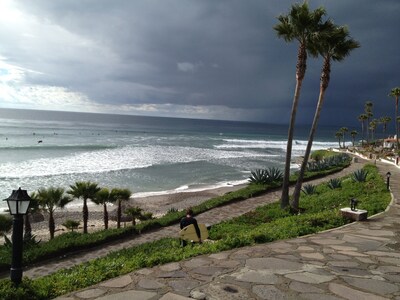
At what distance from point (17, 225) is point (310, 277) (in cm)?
394

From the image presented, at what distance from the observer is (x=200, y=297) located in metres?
3.94

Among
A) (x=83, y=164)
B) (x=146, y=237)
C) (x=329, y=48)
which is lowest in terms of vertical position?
(x=83, y=164)

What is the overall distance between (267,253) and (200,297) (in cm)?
205

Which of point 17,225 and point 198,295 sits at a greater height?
point 17,225

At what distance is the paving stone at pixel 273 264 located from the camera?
489 centimetres

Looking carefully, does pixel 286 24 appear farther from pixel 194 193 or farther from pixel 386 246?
pixel 194 193

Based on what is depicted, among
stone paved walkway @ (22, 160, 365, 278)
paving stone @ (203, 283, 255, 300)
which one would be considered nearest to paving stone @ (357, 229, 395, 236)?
paving stone @ (203, 283, 255, 300)

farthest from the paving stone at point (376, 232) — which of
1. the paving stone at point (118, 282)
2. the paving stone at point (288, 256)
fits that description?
the paving stone at point (118, 282)

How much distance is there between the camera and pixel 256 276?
4586 mm

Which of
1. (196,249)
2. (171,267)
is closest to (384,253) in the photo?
(196,249)

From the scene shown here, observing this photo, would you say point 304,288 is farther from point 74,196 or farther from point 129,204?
point 129,204

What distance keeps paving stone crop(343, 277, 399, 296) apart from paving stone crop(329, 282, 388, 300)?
0.49 ft

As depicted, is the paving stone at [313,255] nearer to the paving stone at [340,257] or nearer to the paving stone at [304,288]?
the paving stone at [340,257]

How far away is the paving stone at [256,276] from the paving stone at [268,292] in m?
Result: 0.16
